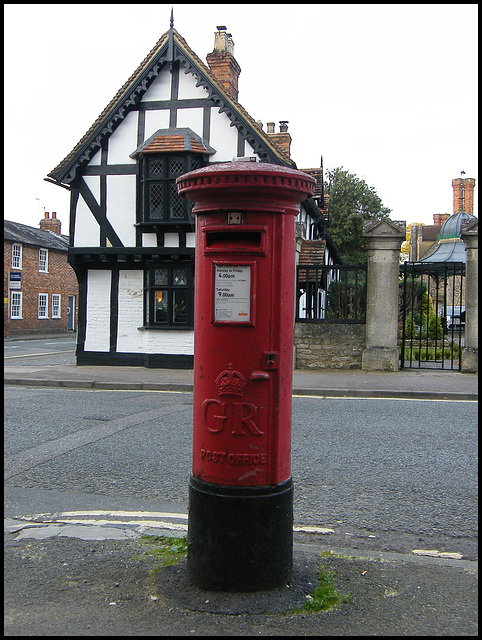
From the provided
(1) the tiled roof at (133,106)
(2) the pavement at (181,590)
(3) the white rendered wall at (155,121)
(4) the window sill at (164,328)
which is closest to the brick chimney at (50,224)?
(1) the tiled roof at (133,106)

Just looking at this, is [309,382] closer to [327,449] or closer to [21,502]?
[327,449]

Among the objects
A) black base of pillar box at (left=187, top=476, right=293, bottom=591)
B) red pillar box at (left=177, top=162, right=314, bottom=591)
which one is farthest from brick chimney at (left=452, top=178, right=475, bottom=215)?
black base of pillar box at (left=187, top=476, right=293, bottom=591)

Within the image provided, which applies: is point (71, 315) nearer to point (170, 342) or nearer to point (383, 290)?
point (170, 342)

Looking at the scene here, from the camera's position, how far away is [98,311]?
17562mm

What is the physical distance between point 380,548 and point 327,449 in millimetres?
2705

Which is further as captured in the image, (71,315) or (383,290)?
(71,315)

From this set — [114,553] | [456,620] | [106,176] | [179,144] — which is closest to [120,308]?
[106,176]

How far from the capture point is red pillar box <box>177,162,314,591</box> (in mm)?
3375

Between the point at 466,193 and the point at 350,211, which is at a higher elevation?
the point at 466,193

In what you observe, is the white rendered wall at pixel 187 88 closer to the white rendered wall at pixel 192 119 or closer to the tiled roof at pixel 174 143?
the white rendered wall at pixel 192 119

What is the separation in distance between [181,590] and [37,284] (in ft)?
137

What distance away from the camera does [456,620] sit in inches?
121

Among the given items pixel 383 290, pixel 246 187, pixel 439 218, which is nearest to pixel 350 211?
pixel 383 290

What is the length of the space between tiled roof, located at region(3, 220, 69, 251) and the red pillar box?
38176 millimetres
